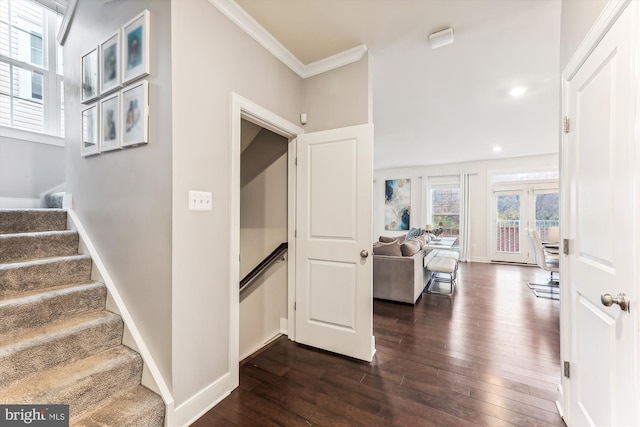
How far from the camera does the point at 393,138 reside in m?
5.07

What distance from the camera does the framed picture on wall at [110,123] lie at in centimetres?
178

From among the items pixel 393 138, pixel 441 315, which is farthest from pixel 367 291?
pixel 393 138

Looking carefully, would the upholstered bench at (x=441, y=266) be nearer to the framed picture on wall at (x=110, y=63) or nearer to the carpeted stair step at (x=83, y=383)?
the carpeted stair step at (x=83, y=383)

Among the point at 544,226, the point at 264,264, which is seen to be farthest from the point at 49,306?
the point at 544,226

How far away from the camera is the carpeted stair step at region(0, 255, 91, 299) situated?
1644 mm

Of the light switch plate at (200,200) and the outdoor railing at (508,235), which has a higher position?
the light switch plate at (200,200)

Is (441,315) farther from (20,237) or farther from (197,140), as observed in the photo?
(20,237)

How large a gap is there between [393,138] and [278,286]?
3.75m

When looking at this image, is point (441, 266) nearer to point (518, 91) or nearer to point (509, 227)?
point (518, 91)

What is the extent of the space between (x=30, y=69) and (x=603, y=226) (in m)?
5.27

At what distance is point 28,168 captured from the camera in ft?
9.48

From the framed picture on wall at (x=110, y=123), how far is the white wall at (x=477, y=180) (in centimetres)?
742

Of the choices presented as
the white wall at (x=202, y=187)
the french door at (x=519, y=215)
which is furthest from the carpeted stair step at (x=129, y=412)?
the french door at (x=519, y=215)

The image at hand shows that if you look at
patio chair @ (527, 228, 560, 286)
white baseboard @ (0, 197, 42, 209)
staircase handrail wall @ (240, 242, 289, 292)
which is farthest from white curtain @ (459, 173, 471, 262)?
white baseboard @ (0, 197, 42, 209)
